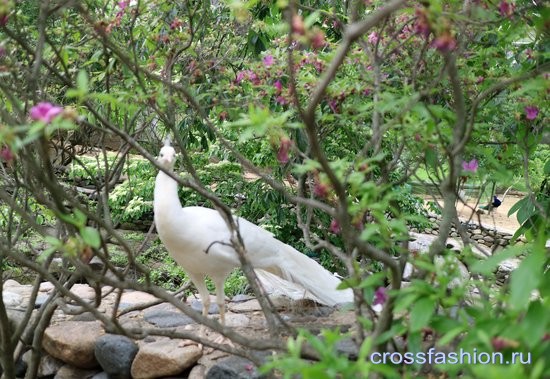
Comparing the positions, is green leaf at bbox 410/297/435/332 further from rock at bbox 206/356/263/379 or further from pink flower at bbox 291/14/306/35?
rock at bbox 206/356/263/379

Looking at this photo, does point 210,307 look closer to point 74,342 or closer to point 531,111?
point 74,342

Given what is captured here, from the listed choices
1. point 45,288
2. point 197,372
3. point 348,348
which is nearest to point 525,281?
point 348,348

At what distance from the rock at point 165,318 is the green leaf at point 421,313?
2187 mm

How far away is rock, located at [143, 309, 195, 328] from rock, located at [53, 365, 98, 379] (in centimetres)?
39

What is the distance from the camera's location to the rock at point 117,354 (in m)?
3.14

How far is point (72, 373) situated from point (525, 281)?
287 centimetres

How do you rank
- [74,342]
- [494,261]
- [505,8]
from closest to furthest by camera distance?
[494,261] < [505,8] < [74,342]

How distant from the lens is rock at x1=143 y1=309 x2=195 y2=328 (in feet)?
11.2

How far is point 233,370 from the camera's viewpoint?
2730 millimetres

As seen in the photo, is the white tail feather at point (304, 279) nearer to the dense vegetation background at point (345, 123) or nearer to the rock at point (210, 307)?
the dense vegetation background at point (345, 123)

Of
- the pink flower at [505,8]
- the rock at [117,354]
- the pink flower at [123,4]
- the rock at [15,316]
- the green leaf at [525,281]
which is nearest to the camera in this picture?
the green leaf at [525,281]

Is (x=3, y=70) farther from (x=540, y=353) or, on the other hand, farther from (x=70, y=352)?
(x=540, y=353)

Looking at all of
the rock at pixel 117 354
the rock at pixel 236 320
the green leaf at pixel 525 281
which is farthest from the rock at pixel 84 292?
the green leaf at pixel 525 281

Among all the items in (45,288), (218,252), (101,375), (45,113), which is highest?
(45,288)
